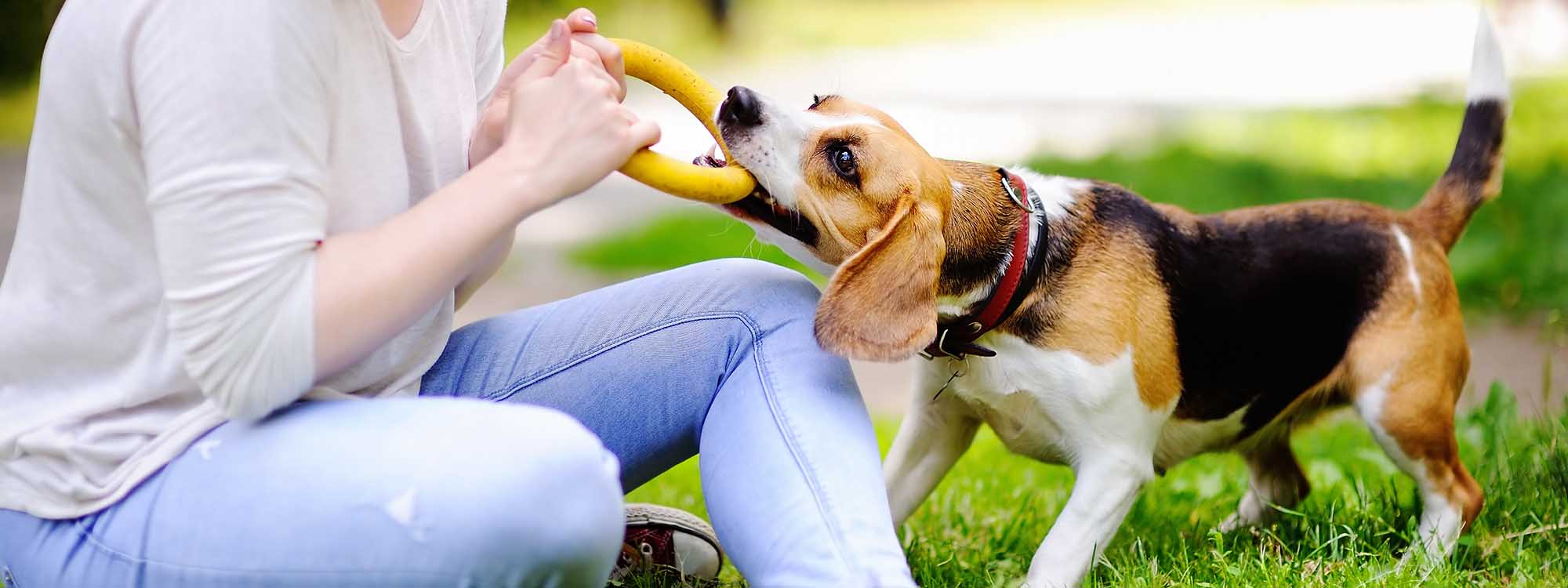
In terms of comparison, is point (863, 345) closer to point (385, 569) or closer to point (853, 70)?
point (385, 569)

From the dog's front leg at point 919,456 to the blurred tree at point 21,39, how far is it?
993cm

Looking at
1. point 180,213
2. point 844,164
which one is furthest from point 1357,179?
point 180,213

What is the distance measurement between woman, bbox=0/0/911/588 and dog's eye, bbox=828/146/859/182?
1.91 feet

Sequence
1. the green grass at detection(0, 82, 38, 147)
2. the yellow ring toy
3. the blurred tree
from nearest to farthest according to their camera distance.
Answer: the yellow ring toy, the green grass at detection(0, 82, 38, 147), the blurred tree

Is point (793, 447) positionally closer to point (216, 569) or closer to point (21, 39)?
point (216, 569)

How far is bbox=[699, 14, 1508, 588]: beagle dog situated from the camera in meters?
2.72

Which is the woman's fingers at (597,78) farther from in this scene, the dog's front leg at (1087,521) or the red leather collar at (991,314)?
the dog's front leg at (1087,521)

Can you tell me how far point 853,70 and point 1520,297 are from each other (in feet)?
26.3

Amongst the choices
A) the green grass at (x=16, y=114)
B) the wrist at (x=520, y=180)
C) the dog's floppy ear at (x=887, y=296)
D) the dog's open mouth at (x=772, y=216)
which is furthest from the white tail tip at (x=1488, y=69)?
the green grass at (x=16, y=114)

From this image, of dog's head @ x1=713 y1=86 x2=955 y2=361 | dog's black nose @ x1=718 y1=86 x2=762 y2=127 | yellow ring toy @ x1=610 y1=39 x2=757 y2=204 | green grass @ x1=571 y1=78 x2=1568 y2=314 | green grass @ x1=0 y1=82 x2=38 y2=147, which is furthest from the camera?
green grass @ x1=0 y1=82 x2=38 y2=147

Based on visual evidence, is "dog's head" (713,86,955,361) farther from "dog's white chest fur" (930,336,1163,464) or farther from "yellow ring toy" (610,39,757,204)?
"dog's white chest fur" (930,336,1163,464)

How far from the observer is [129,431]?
2.04 m

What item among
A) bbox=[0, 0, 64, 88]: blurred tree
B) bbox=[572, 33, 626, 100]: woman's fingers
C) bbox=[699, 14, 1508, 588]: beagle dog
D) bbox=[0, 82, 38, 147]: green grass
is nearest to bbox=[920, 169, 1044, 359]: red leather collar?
bbox=[699, 14, 1508, 588]: beagle dog

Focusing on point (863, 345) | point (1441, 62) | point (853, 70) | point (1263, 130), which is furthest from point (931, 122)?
point (863, 345)
